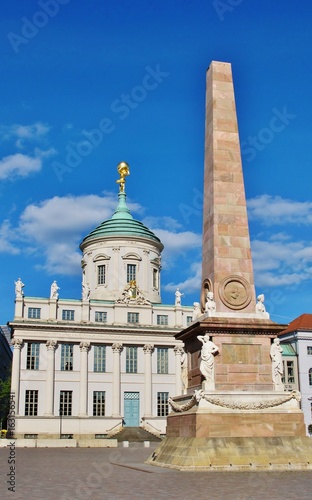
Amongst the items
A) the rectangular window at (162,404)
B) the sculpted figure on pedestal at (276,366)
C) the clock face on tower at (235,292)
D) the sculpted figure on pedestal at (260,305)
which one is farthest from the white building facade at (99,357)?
the sculpted figure on pedestal at (276,366)

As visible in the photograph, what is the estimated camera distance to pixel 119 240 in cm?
7106

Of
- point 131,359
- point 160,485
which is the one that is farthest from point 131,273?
point 160,485

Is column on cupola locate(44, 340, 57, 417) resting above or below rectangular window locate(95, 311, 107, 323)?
below

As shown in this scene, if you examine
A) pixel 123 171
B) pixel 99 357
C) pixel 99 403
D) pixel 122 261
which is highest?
pixel 123 171

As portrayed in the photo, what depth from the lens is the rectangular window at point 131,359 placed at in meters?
65.8

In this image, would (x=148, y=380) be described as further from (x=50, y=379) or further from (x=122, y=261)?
(x=122, y=261)

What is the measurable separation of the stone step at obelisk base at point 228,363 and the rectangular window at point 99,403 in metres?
42.2

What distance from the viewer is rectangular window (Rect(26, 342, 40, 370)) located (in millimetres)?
62625

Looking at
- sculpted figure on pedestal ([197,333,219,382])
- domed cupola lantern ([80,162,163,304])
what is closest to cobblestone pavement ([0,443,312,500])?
sculpted figure on pedestal ([197,333,219,382])

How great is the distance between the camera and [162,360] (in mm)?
67000

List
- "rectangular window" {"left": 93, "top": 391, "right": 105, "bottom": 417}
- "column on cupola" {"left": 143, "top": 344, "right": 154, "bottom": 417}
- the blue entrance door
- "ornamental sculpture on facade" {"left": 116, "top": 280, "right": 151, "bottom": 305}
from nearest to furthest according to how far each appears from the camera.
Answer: "rectangular window" {"left": 93, "top": 391, "right": 105, "bottom": 417}, the blue entrance door, "column on cupola" {"left": 143, "top": 344, "right": 154, "bottom": 417}, "ornamental sculpture on facade" {"left": 116, "top": 280, "right": 151, "bottom": 305}

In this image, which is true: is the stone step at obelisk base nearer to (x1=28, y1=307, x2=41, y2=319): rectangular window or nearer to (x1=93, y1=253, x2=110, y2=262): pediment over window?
(x1=28, y1=307, x2=41, y2=319): rectangular window

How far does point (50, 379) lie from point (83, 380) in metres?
3.38

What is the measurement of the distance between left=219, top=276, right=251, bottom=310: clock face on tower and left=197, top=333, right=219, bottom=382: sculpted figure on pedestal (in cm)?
181
